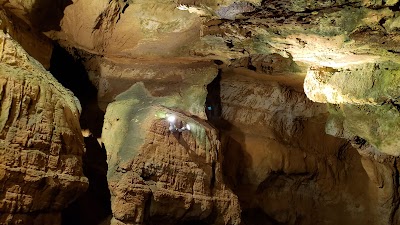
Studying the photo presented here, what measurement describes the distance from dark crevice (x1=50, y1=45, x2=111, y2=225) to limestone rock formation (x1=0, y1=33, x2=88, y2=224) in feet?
5.25

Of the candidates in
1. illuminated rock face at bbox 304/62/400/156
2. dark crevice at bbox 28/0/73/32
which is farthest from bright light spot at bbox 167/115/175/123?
dark crevice at bbox 28/0/73/32

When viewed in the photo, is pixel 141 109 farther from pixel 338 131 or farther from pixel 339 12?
pixel 338 131

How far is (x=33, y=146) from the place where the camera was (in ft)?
14.1

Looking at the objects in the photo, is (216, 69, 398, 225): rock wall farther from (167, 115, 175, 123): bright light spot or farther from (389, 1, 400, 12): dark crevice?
(389, 1, 400, 12): dark crevice

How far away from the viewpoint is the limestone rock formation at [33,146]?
13.5 feet

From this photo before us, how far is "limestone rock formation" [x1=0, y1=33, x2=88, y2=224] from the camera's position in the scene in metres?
4.12

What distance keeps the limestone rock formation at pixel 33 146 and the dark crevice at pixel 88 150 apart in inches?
62.9

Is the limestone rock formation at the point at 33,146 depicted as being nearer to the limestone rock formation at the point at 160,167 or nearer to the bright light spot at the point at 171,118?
the limestone rock formation at the point at 160,167

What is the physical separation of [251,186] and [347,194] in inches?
93.7

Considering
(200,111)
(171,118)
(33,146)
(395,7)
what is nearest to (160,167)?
(171,118)

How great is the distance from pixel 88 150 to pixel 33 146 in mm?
2279

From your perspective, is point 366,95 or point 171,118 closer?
point 366,95

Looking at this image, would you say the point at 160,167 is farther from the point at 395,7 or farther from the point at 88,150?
the point at 395,7

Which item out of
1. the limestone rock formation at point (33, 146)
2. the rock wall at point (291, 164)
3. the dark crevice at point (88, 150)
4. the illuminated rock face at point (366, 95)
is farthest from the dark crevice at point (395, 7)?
the dark crevice at point (88, 150)
